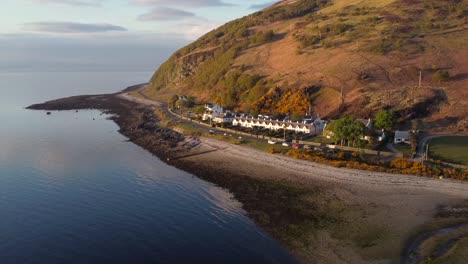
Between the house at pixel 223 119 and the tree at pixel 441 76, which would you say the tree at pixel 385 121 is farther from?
the house at pixel 223 119

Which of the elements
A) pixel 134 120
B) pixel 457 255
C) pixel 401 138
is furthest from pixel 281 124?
pixel 457 255

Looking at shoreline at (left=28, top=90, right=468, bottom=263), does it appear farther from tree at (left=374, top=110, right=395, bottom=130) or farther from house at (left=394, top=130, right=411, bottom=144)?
tree at (left=374, top=110, right=395, bottom=130)

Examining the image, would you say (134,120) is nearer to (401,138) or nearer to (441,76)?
(401,138)

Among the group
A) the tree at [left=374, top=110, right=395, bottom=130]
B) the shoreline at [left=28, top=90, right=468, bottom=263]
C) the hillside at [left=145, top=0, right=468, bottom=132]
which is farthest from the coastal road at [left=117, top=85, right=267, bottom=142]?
the tree at [left=374, top=110, right=395, bottom=130]

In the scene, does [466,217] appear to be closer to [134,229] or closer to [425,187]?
[425,187]

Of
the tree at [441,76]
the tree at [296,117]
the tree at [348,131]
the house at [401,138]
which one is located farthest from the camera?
the tree at [441,76]

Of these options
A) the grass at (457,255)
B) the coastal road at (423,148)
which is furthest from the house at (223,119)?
the grass at (457,255)

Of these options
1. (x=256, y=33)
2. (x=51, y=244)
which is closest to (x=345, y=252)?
(x=51, y=244)
